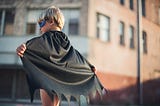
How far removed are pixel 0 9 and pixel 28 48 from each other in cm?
534

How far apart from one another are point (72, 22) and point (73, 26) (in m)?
0.09

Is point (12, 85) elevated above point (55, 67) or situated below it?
below

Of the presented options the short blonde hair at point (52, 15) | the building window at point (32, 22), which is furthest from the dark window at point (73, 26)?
the short blonde hair at point (52, 15)

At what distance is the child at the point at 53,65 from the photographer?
0.96m

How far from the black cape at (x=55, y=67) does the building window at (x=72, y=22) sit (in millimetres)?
4666

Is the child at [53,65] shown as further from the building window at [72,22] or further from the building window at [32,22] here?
the building window at [32,22]

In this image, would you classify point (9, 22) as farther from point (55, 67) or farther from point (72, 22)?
point (55, 67)

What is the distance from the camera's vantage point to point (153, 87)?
4875 mm

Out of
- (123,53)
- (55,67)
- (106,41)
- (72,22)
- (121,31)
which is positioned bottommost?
(55,67)

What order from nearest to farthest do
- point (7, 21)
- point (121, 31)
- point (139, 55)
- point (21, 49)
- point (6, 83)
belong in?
point (21, 49)
point (139, 55)
point (6, 83)
point (7, 21)
point (121, 31)

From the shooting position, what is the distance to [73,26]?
5.78 m

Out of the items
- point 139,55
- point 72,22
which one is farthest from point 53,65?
point 72,22

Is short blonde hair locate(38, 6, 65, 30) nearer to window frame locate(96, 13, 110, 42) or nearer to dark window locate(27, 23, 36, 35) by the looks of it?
window frame locate(96, 13, 110, 42)

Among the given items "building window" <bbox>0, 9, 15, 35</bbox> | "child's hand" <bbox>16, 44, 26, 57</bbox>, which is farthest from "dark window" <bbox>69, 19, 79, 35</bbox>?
"child's hand" <bbox>16, 44, 26, 57</bbox>
